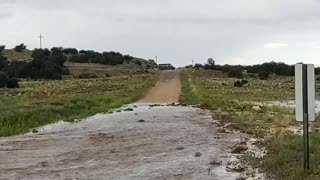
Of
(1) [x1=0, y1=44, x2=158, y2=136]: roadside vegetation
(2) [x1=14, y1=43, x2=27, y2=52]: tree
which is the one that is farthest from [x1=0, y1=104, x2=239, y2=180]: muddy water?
(2) [x1=14, y1=43, x2=27, y2=52]: tree

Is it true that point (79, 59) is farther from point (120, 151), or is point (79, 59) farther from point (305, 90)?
point (305, 90)

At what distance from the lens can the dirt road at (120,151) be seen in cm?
1197

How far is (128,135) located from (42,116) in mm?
7610

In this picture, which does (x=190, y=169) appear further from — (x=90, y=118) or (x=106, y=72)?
(x=106, y=72)

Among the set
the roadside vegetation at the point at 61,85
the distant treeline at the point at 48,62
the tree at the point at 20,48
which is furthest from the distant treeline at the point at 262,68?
the tree at the point at 20,48

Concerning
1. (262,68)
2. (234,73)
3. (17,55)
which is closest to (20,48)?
(17,55)

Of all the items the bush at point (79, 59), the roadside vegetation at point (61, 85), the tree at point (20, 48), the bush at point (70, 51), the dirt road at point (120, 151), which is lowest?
the dirt road at point (120, 151)

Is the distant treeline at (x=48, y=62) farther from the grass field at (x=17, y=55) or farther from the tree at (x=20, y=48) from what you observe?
the grass field at (x=17, y=55)

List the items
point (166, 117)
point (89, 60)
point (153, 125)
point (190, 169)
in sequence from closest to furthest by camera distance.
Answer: point (190, 169) < point (153, 125) < point (166, 117) < point (89, 60)

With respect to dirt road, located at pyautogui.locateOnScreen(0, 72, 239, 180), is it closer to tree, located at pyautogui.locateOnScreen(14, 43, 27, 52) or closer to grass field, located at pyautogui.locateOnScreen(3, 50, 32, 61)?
grass field, located at pyautogui.locateOnScreen(3, 50, 32, 61)

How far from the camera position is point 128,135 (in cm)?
1914

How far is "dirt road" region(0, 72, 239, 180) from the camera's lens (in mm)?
11969

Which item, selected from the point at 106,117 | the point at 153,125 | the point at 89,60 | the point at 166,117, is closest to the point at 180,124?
the point at 153,125

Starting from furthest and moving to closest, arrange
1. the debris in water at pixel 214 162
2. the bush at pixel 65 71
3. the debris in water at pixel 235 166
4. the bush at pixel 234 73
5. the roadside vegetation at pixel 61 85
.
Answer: the bush at pixel 234 73 < the bush at pixel 65 71 < the roadside vegetation at pixel 61 85 < the debris in water at pixel 214 162 < the debris in water at pixel 235 166
